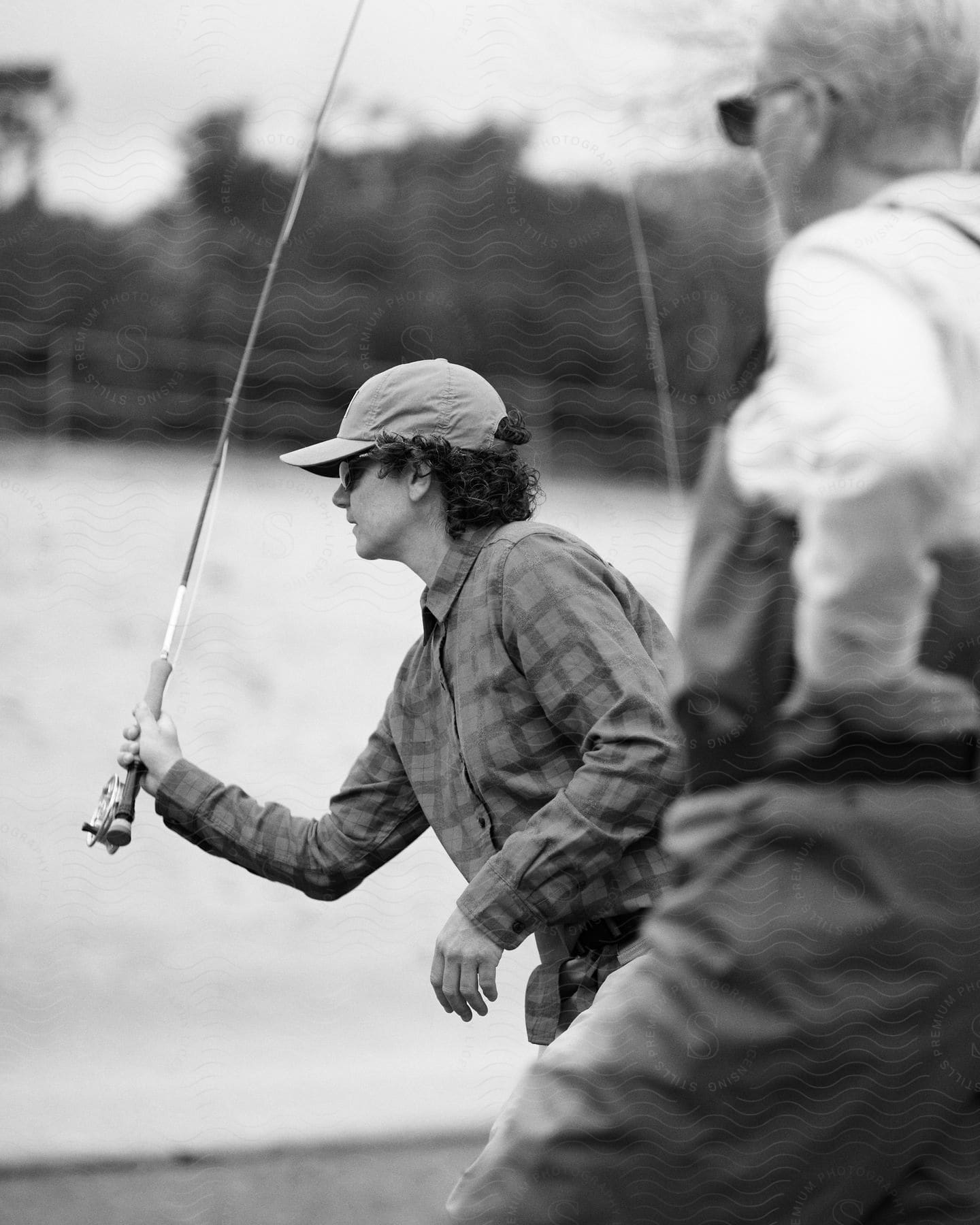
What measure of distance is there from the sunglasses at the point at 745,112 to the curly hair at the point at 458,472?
0.71 m

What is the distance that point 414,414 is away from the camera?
2.22 metres

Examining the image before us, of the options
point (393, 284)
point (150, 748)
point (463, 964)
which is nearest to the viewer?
point (463, 964)

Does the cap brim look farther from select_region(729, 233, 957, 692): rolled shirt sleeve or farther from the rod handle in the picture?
select_region(729, 233, 957, 692): rolled shirt sleeve

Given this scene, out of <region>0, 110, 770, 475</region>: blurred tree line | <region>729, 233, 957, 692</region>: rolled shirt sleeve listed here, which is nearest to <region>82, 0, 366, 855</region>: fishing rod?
<region>0, 110, 770, 475</region>: blurred tree line

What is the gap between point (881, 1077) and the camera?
1.51 metres

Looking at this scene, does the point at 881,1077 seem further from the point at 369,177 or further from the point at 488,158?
the point at 369,177

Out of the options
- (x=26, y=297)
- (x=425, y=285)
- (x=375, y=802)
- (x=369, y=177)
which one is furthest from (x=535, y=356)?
(x=26, y=297)

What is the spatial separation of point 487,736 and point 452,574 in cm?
24

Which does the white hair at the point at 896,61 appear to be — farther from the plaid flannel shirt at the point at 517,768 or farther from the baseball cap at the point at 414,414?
the baseball cap at the point at 414,414

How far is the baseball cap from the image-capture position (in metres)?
2.21

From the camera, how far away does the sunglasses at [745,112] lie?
1.54 m

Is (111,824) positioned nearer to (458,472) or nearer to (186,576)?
(186,576)

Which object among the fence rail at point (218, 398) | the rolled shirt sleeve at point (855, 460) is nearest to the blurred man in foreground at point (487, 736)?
the fence rail at point (218, 398)

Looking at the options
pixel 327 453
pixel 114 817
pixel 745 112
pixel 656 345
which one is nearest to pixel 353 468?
Answer: pixel 327 453
